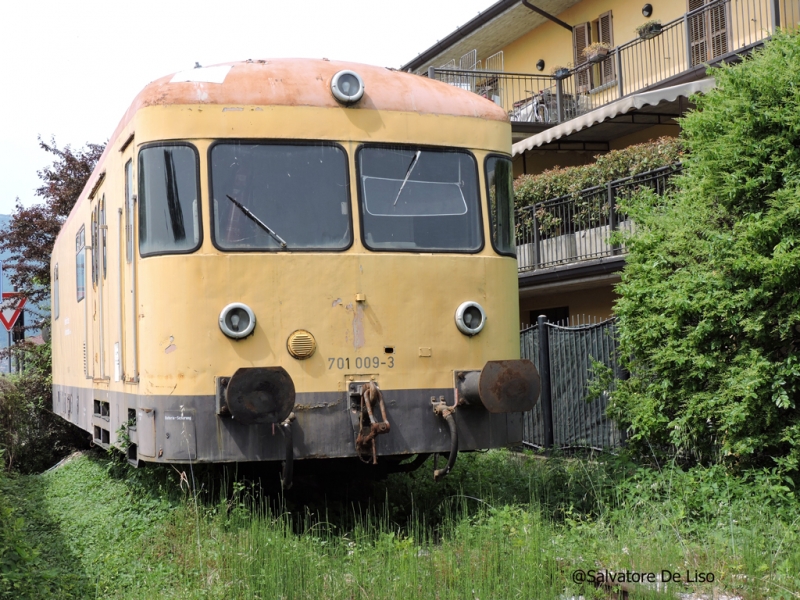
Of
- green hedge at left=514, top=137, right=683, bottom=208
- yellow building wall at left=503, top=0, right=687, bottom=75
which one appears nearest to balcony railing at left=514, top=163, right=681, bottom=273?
green hedge at left=514, top=137, right=683, bottom=208

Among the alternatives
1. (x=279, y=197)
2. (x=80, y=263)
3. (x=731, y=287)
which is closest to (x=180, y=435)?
(x=279, y=197)

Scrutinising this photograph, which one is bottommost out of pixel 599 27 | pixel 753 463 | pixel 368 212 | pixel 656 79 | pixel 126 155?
pixel 753 463

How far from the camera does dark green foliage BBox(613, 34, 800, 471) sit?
682 centimetres

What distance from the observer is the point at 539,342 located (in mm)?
11766

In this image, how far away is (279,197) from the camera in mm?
6902

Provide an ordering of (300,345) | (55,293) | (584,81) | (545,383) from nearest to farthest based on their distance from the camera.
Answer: (300,345) → (545,383) → (55,293) → (584,81)

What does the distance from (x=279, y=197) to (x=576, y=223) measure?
8.14 meters

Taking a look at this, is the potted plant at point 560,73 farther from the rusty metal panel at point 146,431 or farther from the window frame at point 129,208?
the rusty metal panel at point 146,431

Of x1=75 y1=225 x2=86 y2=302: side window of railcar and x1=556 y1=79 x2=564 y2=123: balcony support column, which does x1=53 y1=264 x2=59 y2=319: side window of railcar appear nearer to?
x1=75 y1=225 x2=86 y2=302: side window of railcar

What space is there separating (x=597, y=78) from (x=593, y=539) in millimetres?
16240

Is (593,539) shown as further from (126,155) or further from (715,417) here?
(126,155)

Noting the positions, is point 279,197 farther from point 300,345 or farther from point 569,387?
point 569,387

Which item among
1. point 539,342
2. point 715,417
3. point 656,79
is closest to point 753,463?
point 715,417

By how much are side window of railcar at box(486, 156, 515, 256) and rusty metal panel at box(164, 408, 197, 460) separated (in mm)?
2665
